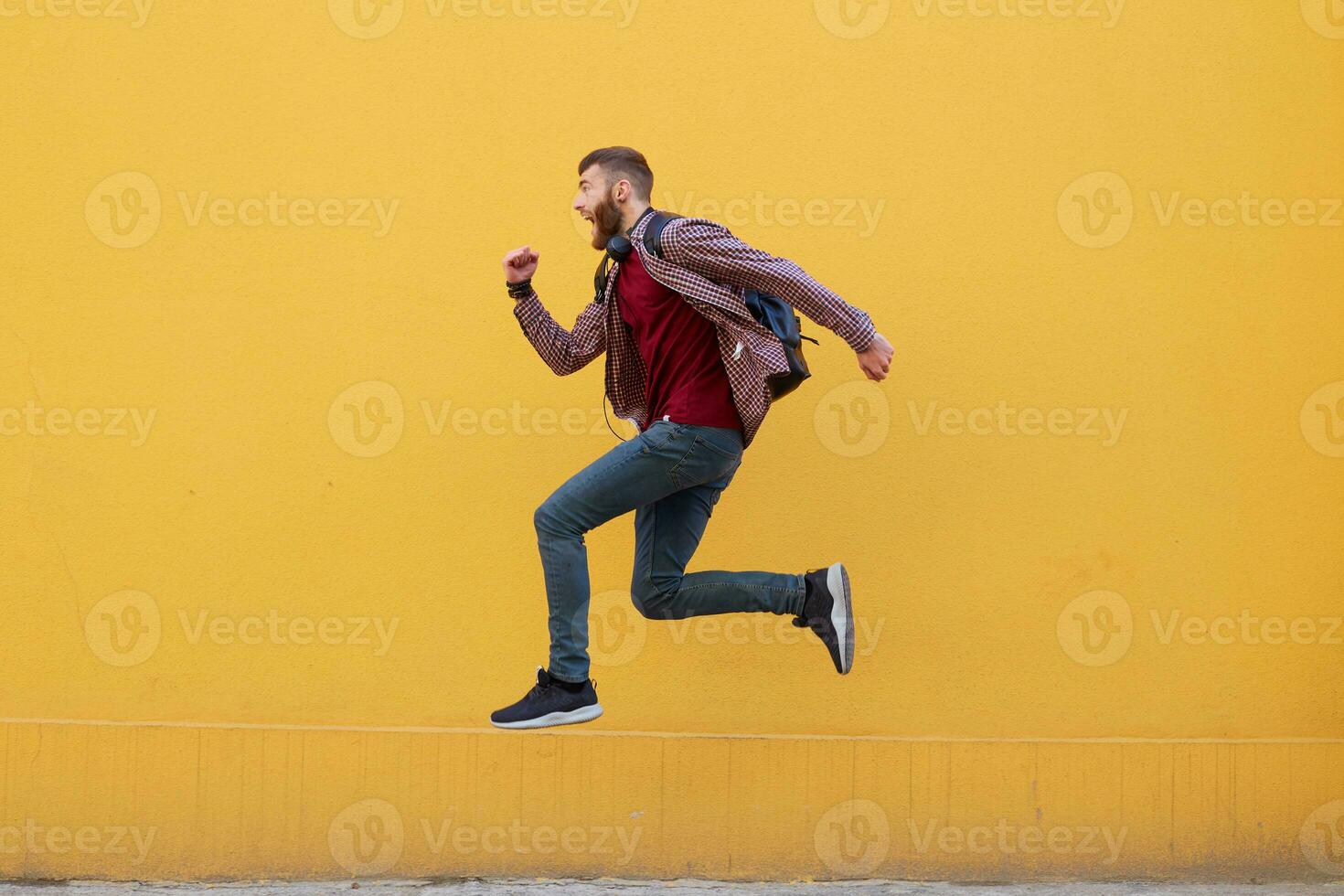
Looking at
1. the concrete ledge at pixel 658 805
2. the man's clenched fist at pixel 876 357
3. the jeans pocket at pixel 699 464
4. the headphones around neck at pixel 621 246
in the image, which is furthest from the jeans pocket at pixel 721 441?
the concrete ledge at pixel 658 805

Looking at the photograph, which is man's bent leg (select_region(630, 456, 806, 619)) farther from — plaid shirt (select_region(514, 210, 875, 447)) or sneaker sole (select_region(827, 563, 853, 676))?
plaid shirt (select_region(514, 210, 875, 447))

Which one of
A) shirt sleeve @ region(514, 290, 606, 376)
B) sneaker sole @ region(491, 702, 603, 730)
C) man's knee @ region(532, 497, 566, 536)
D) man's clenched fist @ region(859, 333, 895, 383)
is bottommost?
sneaker sole @ region(491, 702, 603, 730)

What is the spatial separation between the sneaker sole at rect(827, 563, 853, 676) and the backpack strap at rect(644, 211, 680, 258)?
1072 millimetres

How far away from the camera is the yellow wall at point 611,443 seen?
438 cm

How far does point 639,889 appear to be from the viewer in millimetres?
4328

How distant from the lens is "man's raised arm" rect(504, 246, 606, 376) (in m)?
3.70

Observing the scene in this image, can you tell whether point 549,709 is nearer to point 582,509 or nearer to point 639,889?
point 582,509

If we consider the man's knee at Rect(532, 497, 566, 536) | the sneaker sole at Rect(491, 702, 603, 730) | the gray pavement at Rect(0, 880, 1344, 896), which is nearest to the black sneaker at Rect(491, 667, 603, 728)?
the sneaker sole at Rect(491, 702, 603, 730)

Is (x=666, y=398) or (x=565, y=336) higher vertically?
(x=565, y=336)

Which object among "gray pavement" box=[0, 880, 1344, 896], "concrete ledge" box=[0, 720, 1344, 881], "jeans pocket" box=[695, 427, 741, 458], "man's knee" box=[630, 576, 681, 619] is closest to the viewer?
"jeans pocket" box=[695, 427, 741, 458]

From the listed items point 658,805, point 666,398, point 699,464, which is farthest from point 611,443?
point 658,805

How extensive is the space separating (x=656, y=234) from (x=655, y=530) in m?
0.88

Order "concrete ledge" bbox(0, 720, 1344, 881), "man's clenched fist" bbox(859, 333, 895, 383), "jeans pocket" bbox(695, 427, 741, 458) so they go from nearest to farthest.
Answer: "man's clenched fist" bbox(859, 333, 895, 383) → "jeans pocket" bbox(695, 427, 741, 458) → "concrete ledge" bbox(0, 720, 1344, 881)

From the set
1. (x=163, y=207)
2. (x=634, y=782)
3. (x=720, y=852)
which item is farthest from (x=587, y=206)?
(x=720, y=852)
